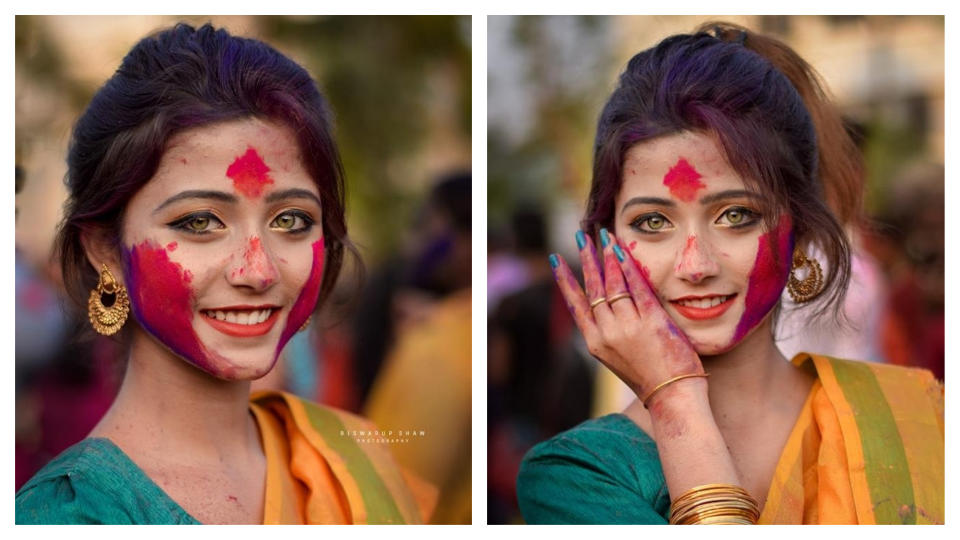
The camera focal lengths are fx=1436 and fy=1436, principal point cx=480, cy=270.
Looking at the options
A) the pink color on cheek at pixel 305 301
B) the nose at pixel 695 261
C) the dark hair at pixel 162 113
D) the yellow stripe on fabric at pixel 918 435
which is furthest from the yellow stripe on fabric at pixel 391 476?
the yellow stripe on fabric at pixel 918 435

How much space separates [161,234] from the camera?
4004 mm

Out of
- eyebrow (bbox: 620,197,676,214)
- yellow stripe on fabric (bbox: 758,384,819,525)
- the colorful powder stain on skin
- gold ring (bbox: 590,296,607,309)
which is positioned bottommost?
yellow stripe on fabric (bbox: 758,384,819,525)

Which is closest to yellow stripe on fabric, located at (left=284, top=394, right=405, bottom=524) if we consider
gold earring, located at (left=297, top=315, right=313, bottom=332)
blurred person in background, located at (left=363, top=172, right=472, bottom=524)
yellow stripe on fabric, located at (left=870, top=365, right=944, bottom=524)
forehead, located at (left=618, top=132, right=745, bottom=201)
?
blurred person in background, located at (left=363, top=172, right=472, bottom=524)

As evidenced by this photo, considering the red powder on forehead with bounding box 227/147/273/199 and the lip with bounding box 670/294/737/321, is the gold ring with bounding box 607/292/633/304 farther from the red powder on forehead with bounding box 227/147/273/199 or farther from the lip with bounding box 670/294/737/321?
the red powder on forehead with bounding box 227/147/273/199

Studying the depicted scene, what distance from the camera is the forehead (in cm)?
414

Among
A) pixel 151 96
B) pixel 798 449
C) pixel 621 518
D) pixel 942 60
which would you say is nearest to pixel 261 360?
pixel 151 96

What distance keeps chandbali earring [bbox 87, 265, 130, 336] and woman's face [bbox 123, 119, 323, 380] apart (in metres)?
0.04

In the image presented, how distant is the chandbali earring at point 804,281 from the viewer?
14.0 ft

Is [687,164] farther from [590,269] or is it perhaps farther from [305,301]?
[305,301]

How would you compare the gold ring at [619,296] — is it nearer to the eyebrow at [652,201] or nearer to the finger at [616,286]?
the finger at [616,286]

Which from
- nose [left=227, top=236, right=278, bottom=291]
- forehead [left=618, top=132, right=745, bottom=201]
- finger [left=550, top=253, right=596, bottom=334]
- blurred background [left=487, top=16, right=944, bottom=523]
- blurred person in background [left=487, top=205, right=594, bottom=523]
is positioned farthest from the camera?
blurred person in background [left=487, top=205, right=594, bottom=523]

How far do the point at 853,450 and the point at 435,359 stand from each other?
173cm

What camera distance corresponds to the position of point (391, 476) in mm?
4469
